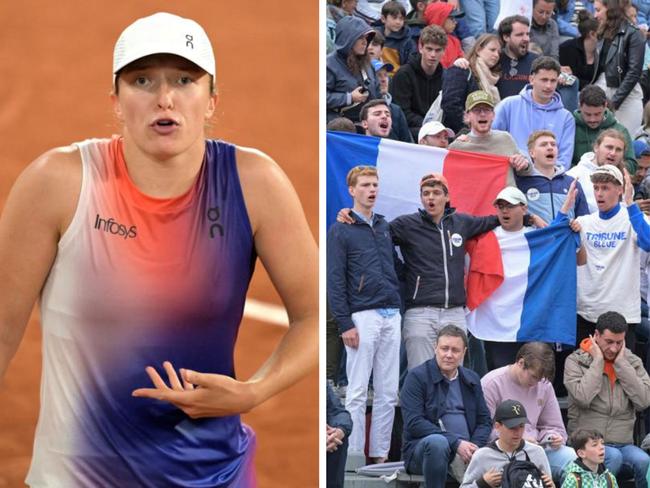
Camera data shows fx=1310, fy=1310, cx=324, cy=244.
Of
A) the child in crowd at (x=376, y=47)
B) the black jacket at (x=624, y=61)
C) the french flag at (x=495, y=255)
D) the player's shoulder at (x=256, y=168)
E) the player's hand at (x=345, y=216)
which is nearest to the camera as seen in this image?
the player's shoulder at (x=256, y=168)

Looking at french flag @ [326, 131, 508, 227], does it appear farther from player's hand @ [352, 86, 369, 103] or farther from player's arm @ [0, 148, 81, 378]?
player's arm @ [0, 148, 81, 378]

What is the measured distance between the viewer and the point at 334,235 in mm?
6633

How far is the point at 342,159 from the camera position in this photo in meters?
A: 7.01

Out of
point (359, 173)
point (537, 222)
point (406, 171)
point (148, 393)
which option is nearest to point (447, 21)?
point (406, 171)

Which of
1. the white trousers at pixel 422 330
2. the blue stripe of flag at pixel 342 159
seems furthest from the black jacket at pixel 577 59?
the white trousers at pixel 422 330

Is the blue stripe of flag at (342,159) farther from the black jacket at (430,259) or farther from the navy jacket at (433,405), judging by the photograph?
the navy jacket at (433,405)

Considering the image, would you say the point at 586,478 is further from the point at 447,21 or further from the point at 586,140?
the point at 447,21

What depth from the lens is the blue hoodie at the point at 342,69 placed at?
758cm

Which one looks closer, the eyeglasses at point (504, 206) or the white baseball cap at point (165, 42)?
the white baseball cap at point (165, 42)

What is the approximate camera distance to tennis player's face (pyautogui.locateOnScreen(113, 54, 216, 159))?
448cm

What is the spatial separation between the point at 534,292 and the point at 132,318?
314cm

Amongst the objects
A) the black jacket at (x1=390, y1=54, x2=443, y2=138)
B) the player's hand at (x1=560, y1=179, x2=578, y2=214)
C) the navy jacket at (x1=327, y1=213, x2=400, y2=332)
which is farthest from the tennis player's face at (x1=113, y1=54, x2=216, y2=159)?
the black jacket at (x1=390, y1=54, x2=443, y2=138)

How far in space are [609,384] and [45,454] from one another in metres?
3.39

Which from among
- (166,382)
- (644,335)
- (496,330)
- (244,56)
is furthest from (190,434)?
(644,335)
